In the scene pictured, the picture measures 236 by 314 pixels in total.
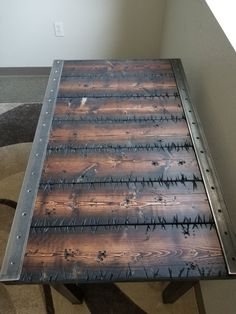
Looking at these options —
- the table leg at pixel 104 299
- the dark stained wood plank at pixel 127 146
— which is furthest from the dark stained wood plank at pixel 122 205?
the table leg at pixel 104 299

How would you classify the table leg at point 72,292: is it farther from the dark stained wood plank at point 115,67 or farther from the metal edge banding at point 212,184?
→ the dark stained wood plank at point 115,67

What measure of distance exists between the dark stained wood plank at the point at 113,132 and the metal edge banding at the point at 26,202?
44 mm

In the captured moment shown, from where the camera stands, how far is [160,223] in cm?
71

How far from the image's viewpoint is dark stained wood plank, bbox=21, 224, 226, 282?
2.05 ft

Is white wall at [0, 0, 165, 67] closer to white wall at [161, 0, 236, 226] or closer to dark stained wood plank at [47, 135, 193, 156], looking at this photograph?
white wall at [161, 0, 236, 226]

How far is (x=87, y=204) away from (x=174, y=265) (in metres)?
0.27

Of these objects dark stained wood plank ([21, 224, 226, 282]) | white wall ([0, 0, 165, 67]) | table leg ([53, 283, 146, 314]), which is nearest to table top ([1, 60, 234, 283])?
dark stained wood plank ([21, 224, 226, 282])

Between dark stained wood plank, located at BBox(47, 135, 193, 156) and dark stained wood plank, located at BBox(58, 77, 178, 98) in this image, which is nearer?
dark stained wood plank, located at BBox(47, 135, 193, 156)

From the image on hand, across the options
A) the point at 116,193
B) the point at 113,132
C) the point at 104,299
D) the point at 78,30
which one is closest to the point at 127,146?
the point at 113,132

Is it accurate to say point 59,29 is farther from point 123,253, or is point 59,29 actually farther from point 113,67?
point 123,253

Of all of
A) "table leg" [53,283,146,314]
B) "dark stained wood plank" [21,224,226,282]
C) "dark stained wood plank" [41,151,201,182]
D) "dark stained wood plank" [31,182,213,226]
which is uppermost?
"dark stained wood plank" [41,151,201,182]

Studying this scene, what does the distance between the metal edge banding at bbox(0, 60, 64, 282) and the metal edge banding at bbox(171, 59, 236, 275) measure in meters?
0.49

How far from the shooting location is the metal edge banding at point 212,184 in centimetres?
66

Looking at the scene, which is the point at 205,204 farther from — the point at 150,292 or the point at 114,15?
the point at 114,15
